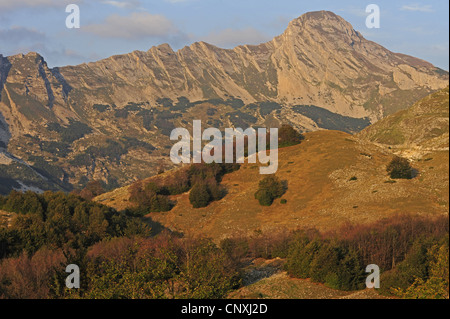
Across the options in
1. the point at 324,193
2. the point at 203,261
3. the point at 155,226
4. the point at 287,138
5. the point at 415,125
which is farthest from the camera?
the point at 415,125

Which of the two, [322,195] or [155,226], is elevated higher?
[322,195]

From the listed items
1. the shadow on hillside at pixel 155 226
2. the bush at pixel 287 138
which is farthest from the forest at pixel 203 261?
the bush at pixel 287 138

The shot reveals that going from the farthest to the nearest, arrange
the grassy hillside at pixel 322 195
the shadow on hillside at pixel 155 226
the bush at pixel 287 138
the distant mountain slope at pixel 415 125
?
1. the distant mountain slope at pixel 415 125
2. the bush at pixel 287 138
3. the shadow on hillside at pixel 155 226
4. the grassy hillside at pixel 322 195

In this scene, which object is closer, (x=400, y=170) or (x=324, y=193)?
(x=400, y=170)

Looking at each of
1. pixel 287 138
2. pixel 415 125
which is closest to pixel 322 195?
pixel 287 138

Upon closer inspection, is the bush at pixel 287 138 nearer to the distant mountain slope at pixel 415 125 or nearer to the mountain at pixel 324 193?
the mountain at pixel 324 193

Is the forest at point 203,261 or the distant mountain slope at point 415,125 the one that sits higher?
the distant mountain slope at point 415,125

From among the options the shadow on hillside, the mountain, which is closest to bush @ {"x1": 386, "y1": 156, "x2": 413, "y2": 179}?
the mountain

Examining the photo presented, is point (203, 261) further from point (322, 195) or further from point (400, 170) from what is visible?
point (400, 170)

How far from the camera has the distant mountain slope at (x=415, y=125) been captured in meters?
124

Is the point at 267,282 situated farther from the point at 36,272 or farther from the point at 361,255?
the point at 36,272

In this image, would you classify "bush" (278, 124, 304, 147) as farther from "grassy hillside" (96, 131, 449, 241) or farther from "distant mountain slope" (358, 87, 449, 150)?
"distant mountain slope" (358, 87, 449, 150)

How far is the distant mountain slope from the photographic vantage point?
124m

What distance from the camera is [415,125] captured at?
444 ft
